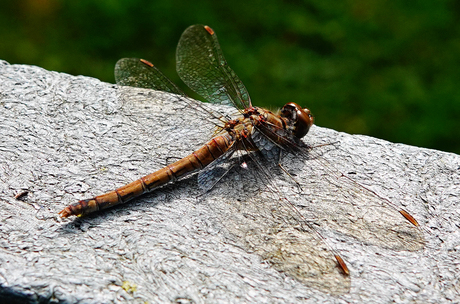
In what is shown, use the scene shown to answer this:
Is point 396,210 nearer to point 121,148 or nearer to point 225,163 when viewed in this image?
point 225,163

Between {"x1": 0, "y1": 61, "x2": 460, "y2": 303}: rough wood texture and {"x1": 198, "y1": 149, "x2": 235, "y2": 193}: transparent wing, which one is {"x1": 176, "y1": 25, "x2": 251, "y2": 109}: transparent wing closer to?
{"x1": 0, "y1": 61, "x2": 460, "y2": 303}: rough wood texture

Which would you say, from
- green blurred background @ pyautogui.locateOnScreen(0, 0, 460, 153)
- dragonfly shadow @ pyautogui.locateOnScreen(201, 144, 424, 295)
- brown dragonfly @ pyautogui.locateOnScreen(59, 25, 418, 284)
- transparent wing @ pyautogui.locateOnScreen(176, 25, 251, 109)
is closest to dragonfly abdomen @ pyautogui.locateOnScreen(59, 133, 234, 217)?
brown dragonfly @ pyautogui.locateOnScreen(59, 25, 418, 284)

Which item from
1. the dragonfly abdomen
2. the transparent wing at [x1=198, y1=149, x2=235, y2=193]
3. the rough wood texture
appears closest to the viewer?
the rough wood texture

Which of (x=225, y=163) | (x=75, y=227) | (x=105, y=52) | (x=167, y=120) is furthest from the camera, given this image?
(x=105, y=52)

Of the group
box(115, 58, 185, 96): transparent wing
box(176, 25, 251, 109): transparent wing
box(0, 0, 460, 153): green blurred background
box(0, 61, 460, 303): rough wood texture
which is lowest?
box(0, 61, 460, 303): rough wood texture

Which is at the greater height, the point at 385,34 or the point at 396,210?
the point at 385,34

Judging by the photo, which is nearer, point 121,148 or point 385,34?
point 121,148

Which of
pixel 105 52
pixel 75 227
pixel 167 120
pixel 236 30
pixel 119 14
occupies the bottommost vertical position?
pixel 75 227

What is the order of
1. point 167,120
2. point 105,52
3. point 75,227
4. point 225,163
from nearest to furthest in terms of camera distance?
point 75,227, point 225,163, point 167,120, point 105,52

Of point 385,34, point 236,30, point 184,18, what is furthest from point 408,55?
point 184,18
